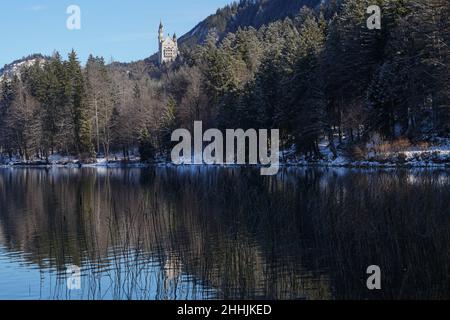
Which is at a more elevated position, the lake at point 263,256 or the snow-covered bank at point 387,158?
the snow-covered bank at point 387,158

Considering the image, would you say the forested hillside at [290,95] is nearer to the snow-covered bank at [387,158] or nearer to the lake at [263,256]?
the snow-covered bank at [387,158]

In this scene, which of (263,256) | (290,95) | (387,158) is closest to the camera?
(263,256)

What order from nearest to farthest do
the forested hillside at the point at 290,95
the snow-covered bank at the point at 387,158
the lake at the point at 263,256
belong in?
1. the lake at the point at 263,256
2. the snow-covered bank at the point at 387,158
3. the forested hillside at the point at 290,95

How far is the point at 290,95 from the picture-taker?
51625 millimetres

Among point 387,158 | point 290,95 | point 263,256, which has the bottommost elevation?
point 263,256

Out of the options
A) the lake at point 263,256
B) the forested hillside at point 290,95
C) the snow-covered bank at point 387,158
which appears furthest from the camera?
the forested hillside at point 290,95

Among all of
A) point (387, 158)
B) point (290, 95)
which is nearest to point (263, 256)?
point (387, 158)

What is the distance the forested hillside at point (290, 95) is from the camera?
4197cm

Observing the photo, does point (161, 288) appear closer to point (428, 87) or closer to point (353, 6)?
point (428, 87)

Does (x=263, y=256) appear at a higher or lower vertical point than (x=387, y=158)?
lower

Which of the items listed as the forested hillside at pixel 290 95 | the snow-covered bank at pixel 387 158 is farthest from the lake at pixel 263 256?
the forested hillside at pixel 290 95

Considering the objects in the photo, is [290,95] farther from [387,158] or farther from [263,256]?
[263,256]

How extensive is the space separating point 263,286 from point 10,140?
91.8 metres
